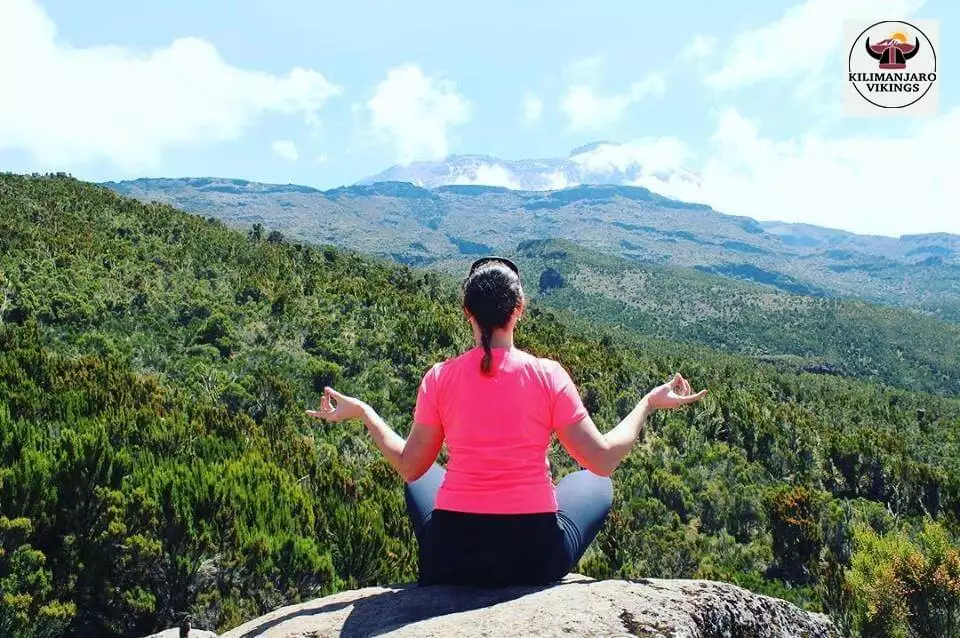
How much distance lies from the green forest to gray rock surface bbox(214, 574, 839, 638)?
3125 mm

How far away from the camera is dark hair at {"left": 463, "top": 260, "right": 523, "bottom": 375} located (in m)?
3.42

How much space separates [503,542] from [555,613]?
0.44 m

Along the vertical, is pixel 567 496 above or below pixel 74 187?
below

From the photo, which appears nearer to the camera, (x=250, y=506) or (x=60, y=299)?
(x=250, y=506)

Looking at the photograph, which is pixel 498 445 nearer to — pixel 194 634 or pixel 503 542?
pixel 503 542

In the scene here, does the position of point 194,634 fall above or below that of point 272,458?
above

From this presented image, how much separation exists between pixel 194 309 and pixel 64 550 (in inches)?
634

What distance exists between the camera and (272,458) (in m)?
10.8

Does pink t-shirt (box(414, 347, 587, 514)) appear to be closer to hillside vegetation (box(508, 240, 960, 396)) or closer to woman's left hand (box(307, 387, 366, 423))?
woman's left hand (box(307, 387, 366, 423))

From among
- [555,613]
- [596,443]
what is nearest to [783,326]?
[596,443]

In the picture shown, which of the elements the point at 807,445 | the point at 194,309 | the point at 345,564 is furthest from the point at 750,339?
the point at 345,564

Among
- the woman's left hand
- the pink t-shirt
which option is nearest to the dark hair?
the pink t-shirt

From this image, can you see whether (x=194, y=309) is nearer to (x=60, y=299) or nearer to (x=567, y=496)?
(x=60, y=299)

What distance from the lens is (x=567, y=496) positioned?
3799 mm
